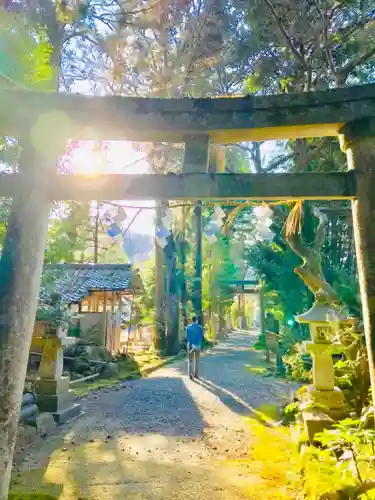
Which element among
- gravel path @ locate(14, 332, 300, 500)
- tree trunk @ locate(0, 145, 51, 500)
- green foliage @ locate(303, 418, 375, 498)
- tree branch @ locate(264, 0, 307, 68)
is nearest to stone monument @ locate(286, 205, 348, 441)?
gravel path @ locate(14, 332, 300, 500)

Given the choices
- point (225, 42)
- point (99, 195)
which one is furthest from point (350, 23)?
point (99, 195)

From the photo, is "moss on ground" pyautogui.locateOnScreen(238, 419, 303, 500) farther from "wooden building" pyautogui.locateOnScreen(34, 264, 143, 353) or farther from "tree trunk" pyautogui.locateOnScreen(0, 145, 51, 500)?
"wooden building" pyautogui.locateOnScreen(34, 264, 143, 353)

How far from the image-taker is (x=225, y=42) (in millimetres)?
9922

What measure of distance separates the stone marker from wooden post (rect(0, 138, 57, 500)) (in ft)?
15.1

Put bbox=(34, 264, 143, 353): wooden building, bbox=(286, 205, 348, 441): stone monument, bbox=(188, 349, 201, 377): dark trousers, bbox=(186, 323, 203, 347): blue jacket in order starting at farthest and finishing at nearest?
bbox=(34, 264, 143, 353): wooden building → bbox=(188, 349, 201, 377): dark trousers → bbox=(186, 323, 203, 347): blue jacket → bbox=(286, 205, 348, 441): stone monument

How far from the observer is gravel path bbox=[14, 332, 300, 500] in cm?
440

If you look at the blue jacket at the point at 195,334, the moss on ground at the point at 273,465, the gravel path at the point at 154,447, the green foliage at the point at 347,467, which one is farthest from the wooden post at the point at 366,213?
the blue jacket at the point at 195,334

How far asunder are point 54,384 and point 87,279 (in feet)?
28.4

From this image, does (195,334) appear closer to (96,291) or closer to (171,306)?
(96,291)

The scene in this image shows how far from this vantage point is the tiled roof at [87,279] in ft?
47.0

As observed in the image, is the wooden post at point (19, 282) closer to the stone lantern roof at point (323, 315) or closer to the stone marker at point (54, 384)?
the stone lantern roof at point (323, 315)

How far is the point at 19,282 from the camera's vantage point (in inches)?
124

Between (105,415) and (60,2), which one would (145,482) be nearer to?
(105,415)

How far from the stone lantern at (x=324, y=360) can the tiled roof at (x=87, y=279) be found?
9.55 meters
